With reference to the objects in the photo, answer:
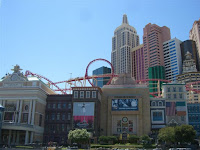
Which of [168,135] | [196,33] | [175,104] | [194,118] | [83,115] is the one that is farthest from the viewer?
[196,33]

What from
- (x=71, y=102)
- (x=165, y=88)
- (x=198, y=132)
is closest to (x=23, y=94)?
(x=71, y=102)

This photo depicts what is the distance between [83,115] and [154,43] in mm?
120429

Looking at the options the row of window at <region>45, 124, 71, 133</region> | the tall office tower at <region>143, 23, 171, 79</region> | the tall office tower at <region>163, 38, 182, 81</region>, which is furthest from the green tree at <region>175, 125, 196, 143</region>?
the tall office tower at <region>143, 23, 171, 79</region>

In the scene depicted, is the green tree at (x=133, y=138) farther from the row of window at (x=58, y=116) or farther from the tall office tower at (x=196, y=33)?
the tall office tower at (x=196, y=33)

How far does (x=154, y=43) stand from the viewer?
18238 centimetres

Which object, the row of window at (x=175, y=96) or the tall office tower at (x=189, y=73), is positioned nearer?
the row of window at (x=175, y=96)

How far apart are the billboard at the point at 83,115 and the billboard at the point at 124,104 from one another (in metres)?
10.3

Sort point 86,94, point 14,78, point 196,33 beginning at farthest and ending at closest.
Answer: point 196,33 → point 14,78 → point 86,94

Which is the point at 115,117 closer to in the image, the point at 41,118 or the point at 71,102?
the point at 71,102

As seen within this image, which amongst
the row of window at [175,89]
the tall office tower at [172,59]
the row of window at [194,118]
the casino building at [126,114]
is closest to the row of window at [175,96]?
the row of window at [175,89]

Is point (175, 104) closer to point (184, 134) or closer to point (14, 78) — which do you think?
point (184, 134)

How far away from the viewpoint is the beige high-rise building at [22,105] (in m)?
75.6

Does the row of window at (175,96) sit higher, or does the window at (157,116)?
the row of window at (175,96)

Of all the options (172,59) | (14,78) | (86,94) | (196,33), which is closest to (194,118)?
(86,94)
